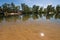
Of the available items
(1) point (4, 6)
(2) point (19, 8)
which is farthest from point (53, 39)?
(2) point (19, 8)

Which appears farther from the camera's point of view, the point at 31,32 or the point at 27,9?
the point at 27,9

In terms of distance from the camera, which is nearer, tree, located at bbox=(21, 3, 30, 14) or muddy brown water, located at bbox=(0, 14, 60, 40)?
muddy brown water, located at bbox=(0, 14, 60, 40)

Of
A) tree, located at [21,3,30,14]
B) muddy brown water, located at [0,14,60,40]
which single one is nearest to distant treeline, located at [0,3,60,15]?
tree, located at [21,3,30,14]

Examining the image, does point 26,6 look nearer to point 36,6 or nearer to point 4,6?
point 36,6

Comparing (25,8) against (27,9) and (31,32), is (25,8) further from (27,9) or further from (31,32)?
(31,32)

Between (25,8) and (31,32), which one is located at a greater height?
(31,32)

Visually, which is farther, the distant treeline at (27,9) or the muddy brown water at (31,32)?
the distant treeline at (27,9)

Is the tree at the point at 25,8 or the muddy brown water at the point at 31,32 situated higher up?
the muddy brown water at the point at 31,32

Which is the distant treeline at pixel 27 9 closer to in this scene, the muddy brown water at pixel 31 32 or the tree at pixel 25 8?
the tree at pixel 25 8

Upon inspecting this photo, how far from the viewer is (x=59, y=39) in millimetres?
5562

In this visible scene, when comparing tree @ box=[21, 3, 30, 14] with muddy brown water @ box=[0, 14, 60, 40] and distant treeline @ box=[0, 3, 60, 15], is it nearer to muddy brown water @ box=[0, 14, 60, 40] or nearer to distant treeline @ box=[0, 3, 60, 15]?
distant treeline @ box=[0, 3, 60, 15]

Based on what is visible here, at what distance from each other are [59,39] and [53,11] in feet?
132

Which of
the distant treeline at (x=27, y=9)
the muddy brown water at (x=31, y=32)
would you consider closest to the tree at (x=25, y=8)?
the distant treeline at (x=27, y=9)

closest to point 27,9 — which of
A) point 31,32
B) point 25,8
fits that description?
point 25,8
